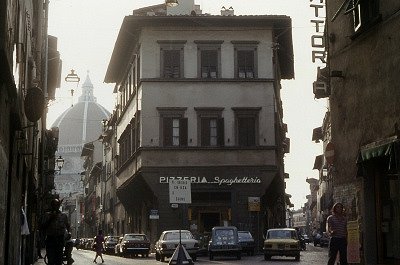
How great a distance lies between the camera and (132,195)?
167 feet

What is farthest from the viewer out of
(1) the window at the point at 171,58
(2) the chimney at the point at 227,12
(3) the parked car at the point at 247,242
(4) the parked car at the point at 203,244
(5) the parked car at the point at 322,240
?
(5) the parked car at the point at 322,240

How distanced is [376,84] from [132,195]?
35362 mm

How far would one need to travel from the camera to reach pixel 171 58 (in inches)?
1724

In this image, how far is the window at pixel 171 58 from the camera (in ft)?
142

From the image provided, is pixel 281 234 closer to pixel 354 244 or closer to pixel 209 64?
pixel 209 64

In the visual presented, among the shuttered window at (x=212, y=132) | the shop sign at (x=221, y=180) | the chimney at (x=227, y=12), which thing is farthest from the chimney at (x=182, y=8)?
the shop sign at (x=221, y=180)

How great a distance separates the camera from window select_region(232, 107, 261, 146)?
42688mm

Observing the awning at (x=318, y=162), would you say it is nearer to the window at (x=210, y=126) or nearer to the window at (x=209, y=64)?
the window at (x=209, y=64)

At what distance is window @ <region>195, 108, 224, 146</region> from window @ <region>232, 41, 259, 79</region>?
2.89 meters

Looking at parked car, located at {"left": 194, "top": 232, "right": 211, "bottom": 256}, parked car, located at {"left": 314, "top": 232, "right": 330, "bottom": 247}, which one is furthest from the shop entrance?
parked car, located at {"left": 314, "top": 232, "right": 330, "bottom": 247}

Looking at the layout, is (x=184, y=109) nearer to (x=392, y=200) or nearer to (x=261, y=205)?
(x=261, y=205)

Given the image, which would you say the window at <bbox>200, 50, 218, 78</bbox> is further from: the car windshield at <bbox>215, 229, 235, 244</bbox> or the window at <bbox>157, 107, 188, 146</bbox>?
the car windshield at <bbox>215, 229, 235, 244</bbox>

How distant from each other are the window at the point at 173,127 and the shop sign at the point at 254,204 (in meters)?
5.28

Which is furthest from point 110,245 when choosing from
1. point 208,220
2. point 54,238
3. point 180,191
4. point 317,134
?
point 317,134
